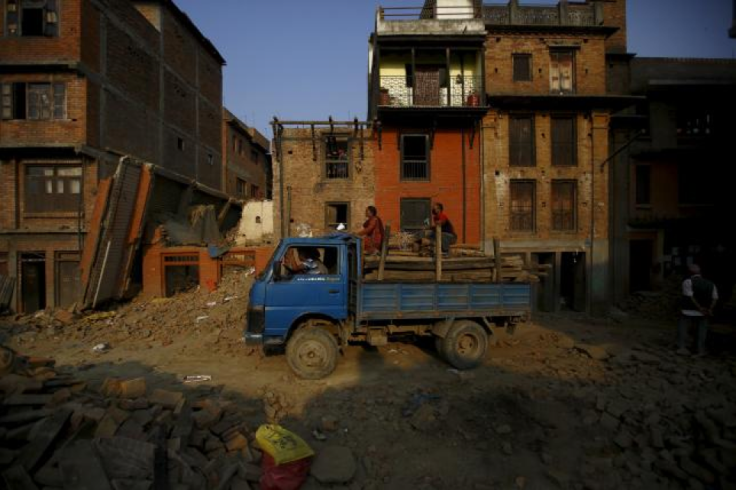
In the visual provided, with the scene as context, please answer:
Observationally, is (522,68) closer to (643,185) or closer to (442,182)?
(442,182)

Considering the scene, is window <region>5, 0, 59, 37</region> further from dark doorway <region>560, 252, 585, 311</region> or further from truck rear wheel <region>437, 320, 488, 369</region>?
dark doorway <region>560, 252, 585, 311</region>

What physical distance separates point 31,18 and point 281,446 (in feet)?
63.2

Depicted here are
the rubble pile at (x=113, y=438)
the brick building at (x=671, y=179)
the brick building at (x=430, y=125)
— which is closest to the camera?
the rubble pile at (x=113, y=438)

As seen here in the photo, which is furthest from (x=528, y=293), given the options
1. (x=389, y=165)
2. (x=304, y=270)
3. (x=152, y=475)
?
(x=389, y=165)

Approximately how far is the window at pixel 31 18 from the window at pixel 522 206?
19.7m

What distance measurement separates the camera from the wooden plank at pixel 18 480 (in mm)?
3693

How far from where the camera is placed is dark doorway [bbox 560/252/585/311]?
17.6 meters

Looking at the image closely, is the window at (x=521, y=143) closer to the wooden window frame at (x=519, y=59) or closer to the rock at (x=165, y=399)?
the wooden window frame at (x=519, y=59)

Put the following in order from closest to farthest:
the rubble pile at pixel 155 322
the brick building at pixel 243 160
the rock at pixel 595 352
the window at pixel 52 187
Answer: the rock at pixel 595 352, the rubble pile at pixel 155 322, the window at pixel 52 187, the brick building at pixel 243 160

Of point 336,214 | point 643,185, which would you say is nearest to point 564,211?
point 643,185

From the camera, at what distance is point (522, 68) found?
17.8 m

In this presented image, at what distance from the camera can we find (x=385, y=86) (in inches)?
706

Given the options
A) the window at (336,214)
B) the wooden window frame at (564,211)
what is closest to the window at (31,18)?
the window at (336,214)

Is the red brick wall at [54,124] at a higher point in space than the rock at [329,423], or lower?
higher
